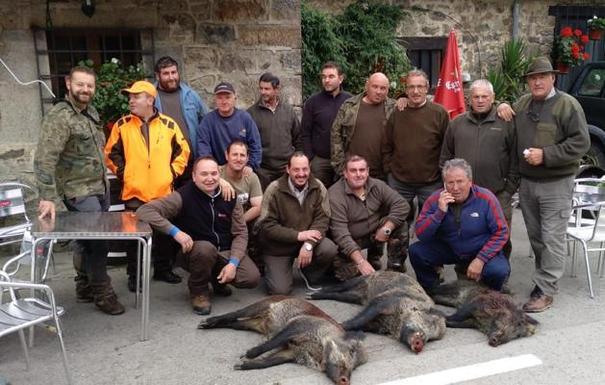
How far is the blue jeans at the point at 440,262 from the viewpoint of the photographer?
4750mm

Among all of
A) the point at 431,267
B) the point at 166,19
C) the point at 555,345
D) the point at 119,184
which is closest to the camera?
the point at 555,345

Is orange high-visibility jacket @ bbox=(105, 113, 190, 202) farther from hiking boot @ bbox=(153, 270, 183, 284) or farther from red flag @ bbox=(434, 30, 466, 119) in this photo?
red flag @ bbox=(434, 30, 466, 119)

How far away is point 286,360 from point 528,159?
2.46m

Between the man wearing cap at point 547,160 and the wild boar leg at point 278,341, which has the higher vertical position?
the man wearing cap at point 547,160

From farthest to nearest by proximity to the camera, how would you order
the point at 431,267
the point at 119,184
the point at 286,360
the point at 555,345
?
1. the point at 119,184
2. the point at 431,267
3. the point at 555,345
4. the point at 286,360

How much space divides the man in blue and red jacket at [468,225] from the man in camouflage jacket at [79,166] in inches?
101

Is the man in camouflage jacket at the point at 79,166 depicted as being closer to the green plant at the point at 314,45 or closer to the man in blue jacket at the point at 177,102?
the man in blue jacket at the point at 177,102

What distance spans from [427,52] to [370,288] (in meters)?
6.74

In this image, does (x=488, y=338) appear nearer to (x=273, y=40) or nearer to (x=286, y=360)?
(x=286, y=360)

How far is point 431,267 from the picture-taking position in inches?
199

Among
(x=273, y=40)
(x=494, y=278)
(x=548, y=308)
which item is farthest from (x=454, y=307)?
(x=273, y=40)

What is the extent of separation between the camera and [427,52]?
10.5m

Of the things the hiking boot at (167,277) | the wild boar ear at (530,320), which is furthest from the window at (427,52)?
the wild boar ear at (530,320)

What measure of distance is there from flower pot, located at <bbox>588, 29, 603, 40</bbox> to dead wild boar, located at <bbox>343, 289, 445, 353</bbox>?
885 cm
